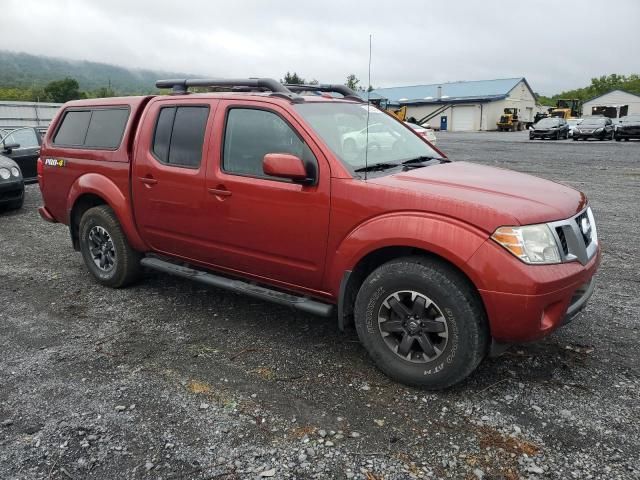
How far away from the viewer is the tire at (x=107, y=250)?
16.7ft

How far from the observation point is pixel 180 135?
4441 mm

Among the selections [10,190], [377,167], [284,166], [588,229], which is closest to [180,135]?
[284,166]

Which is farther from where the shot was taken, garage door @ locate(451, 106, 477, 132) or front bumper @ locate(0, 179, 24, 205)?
garage door @ locate(451, 106, 477, 132)

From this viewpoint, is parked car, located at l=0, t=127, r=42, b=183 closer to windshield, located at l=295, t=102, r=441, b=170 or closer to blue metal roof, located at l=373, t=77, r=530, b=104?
windshield, located at l=295, t=102, r=441, b=170

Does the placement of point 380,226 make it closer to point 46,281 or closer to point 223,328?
point 223,328

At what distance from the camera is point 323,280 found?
3695 millimetres

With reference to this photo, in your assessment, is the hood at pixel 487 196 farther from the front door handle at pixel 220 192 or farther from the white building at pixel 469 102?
the white building at pixel 469 102

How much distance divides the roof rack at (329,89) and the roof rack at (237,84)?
0.37m

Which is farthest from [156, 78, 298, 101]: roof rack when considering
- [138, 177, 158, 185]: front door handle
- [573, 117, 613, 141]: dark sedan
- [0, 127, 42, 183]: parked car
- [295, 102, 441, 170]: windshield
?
[573, 117, 613, 141]: dark sedan

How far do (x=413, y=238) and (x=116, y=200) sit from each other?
3002 millimetres

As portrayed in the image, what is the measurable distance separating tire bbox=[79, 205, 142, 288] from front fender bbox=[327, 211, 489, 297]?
96.4 inches

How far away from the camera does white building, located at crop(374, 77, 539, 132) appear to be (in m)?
58.8

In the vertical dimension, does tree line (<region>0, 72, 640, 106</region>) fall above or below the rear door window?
above

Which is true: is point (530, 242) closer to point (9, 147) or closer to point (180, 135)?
point (180, 135)
